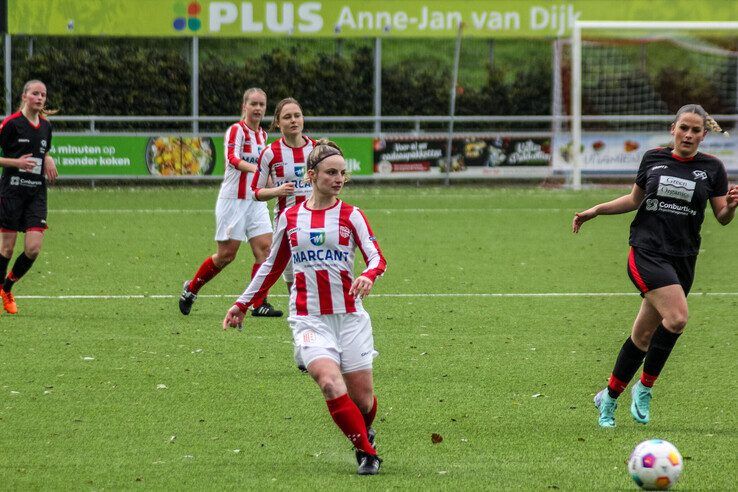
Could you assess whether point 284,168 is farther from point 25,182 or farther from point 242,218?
point 25,182

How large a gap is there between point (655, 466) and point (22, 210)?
285 inches

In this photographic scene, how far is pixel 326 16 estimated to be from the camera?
89.6 feet

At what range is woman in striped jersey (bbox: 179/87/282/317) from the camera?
10953 mm

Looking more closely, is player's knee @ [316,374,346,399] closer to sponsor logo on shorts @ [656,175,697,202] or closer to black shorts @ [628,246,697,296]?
Answer: black shorts @ [628,246,697,296]

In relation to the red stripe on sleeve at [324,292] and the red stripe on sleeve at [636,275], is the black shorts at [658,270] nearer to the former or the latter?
the red stripe on sleeve at [636,275]

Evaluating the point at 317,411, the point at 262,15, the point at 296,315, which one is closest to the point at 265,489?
the point at 296,315

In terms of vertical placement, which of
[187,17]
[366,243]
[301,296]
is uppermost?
[187,17]

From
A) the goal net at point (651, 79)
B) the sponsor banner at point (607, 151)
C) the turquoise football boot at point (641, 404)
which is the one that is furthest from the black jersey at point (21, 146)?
the goal net at point (651, 79)

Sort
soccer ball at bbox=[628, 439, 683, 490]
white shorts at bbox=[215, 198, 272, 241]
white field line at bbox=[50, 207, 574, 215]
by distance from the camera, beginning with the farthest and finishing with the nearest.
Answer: white field line at bbox=[50, 207, 574, 215] → white shorts at bbox=[215, 198, 272, 241] → soccer ball at bbox=[628, 439, 683, 490]

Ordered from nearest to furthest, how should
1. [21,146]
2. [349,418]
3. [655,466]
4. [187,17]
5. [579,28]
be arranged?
[655,466]
[349,418]
[21,146]
[579,28]
[187,17]

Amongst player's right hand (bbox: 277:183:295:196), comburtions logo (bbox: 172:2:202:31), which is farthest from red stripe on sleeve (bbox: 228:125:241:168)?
comburtions logo (bbox: 172:2:202:31)

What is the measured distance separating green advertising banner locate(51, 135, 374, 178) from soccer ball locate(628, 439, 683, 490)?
18882 millimetres

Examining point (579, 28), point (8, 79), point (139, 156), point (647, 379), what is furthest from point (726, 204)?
point (8, 79)

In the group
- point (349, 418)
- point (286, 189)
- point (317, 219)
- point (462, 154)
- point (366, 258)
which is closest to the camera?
point (349, 418)
